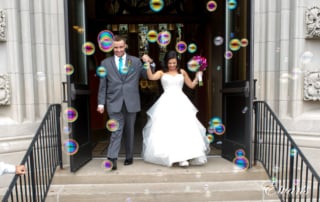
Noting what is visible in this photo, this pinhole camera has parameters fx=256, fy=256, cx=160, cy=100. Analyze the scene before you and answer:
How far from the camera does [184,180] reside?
12.4 feet

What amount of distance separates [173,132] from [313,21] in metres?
2.88

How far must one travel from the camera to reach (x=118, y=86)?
12.7ft

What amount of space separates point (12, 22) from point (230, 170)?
411 cm

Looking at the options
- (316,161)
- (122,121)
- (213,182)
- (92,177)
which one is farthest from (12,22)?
(316,161)

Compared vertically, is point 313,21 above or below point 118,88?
above

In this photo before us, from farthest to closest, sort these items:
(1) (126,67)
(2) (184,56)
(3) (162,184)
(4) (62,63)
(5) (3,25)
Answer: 1. (2) (184,56)
2. (4) (62,63)
3. (5) (3,25)
4. (1) (126,67)
5. (3) (162,184)

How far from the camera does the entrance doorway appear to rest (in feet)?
12.9

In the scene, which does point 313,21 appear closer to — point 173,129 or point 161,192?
point 173,129

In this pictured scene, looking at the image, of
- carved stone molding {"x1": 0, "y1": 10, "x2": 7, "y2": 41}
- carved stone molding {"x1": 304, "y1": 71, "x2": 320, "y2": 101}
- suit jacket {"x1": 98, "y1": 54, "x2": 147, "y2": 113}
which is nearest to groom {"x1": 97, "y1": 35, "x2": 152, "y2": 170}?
suit jacket {"x1": 98, "y1": 54, "x2": 147, "y2": 113}

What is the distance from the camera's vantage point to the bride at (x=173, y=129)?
388cm

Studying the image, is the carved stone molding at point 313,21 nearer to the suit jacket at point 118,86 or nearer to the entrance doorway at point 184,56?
the entrance doorway at point 184,56

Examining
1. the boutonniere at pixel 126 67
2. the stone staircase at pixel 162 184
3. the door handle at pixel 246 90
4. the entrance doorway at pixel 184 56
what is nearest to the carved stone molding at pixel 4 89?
the entrance doorway at pixel 184 56

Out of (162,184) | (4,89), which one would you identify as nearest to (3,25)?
(4,89)

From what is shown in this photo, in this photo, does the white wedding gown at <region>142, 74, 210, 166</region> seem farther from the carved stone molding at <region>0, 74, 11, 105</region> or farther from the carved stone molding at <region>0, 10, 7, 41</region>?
the carved stone molding at <region>0, 10, 7, 41</region>
